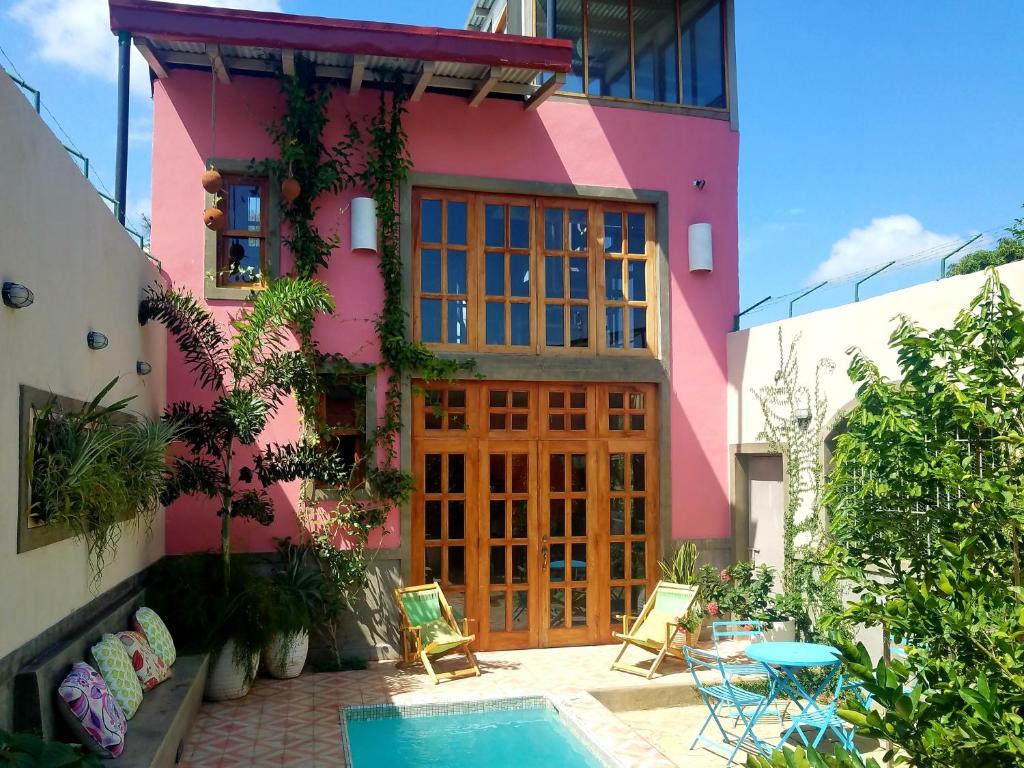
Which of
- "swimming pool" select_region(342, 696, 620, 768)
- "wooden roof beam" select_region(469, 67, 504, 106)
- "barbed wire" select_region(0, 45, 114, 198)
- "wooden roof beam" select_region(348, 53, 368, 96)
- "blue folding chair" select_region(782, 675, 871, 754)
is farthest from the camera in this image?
"wooden roof beam" select_region(469, 67, 504, 106)

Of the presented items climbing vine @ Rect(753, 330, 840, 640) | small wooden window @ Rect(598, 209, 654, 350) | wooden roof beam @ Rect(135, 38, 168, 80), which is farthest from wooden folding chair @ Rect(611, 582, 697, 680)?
wooden roof beam @ Rect(135, 38, 168, 80)

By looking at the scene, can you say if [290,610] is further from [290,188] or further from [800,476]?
[800,476]

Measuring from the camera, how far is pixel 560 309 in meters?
9.55

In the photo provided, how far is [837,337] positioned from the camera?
801 centimetres

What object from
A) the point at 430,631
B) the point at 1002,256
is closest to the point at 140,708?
the point at 430,631

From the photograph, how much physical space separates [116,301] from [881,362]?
19.7 ft

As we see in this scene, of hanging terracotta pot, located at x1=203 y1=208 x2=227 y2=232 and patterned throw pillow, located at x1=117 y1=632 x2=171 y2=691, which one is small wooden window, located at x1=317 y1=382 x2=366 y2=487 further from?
patterned throw pillow, located at x1=117 y1=632 x2=171 y2=691

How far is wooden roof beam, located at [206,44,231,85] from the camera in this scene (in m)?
7.92

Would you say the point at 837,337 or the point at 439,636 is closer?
the point at 837,337

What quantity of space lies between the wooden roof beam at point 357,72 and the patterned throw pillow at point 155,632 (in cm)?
507

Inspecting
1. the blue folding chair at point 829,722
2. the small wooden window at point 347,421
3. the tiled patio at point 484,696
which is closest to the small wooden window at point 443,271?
the small wooden window at point 347,421

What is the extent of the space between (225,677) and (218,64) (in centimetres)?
542

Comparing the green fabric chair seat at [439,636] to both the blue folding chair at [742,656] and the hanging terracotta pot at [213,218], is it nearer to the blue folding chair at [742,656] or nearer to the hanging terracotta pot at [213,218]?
the blue folding chair at [742,656]

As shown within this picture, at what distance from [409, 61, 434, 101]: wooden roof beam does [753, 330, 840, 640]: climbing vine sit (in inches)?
169
